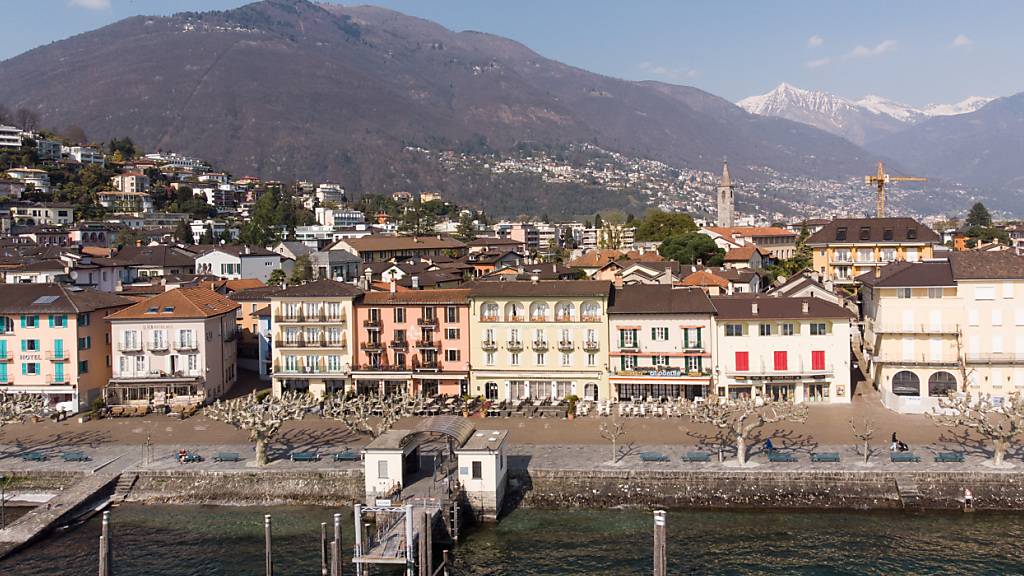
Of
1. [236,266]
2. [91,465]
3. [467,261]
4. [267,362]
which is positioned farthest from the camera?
[467,261]

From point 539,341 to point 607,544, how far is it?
65.7 feet

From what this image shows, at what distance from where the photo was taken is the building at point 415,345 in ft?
182

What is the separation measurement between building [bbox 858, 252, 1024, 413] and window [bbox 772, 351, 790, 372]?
5.66 meters

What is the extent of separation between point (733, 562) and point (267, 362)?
122 feet

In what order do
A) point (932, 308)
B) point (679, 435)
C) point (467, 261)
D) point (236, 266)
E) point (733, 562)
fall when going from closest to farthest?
point (733, 562), point (679, 435), point (932, 308), point (236, 266), point (467, 261)

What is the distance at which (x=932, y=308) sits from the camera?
52.3m

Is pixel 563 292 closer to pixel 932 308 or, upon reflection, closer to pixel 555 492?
pixel 555 492

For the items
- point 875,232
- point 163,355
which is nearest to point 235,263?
point 163,355

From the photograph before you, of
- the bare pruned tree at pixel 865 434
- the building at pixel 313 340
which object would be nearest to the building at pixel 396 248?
the building at pixel 313 340

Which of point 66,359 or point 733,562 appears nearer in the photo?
point 733,562

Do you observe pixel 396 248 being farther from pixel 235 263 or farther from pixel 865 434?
pixel 865 434

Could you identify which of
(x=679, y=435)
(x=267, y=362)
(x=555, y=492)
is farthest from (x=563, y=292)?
(x=267, y=362)

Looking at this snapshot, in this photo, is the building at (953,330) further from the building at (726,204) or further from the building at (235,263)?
the building at (726,204)

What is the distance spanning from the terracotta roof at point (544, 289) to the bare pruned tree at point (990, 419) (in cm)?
1905
